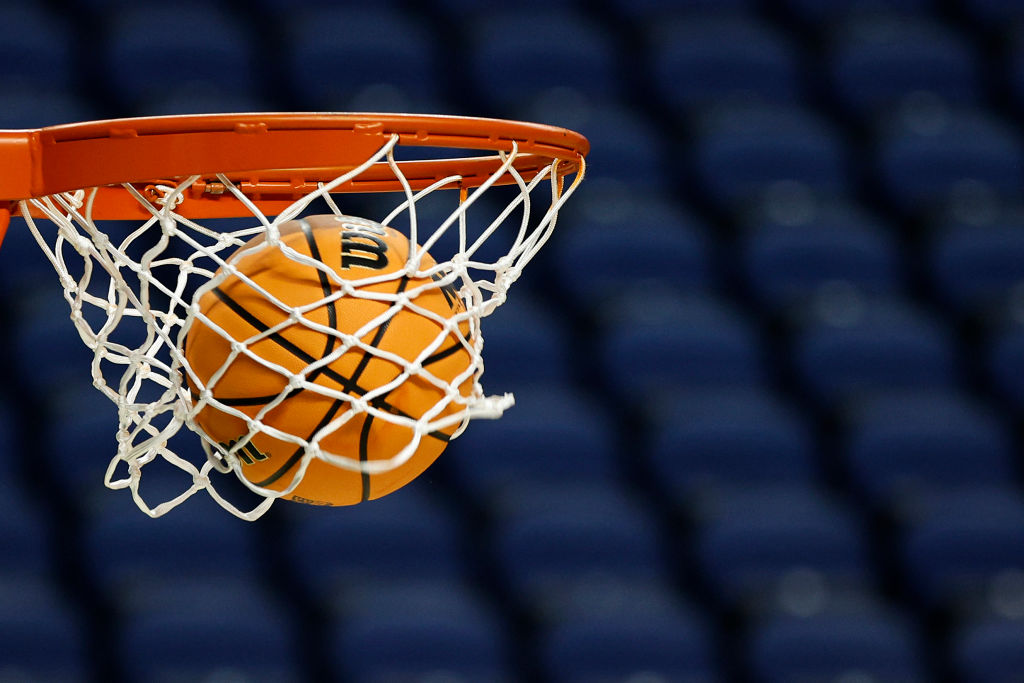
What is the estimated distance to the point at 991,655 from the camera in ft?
7.55

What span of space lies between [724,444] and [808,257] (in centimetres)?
62

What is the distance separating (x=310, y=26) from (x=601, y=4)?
3.03ft

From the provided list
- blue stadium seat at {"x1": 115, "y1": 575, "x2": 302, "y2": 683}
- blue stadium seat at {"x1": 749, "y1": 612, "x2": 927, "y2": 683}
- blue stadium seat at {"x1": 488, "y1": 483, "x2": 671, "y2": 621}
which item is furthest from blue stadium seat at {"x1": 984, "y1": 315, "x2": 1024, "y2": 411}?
blue stadium seat at {"x1": 115, "y1": 575, "x2": 302, "y2": 683}

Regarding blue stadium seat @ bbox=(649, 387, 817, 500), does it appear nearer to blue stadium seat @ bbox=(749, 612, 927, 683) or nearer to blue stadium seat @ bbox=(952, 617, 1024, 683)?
blue stadium seat @ bbox=(749, 612, 927, 683)

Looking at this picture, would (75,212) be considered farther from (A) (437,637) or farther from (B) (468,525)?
(B) (468,525)

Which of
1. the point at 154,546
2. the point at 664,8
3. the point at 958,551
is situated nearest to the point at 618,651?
the point at 958,551

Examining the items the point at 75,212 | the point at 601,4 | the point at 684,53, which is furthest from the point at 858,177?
the point at 75,212

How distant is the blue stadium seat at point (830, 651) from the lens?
229cm

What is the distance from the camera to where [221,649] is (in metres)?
2.18

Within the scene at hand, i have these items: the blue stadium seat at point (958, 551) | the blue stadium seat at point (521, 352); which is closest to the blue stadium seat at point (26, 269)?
the blue stadium seat at point (521, 352)

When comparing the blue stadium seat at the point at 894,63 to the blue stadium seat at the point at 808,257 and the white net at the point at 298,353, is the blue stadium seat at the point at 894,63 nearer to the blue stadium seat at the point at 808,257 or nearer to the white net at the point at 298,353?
the blue stadium seat at the point at 808,257

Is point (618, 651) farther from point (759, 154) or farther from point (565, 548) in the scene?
point (759, 154)

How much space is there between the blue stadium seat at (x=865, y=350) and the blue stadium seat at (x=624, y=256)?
319mm

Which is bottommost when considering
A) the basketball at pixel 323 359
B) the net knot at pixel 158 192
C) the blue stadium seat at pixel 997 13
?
the basketball at pixel 323 359
